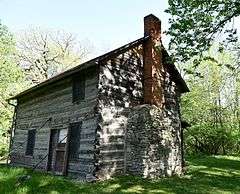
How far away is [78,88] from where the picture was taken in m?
17.7

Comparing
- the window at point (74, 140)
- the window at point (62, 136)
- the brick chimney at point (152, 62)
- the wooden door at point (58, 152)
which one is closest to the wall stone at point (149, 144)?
the brick chimney at point (152, 62)

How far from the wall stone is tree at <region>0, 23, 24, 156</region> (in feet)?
51.0

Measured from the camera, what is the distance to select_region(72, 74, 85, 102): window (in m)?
17.3

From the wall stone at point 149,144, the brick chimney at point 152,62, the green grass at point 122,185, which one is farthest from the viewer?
the brick chimney at point 152,62

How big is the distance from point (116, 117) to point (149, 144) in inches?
82.5

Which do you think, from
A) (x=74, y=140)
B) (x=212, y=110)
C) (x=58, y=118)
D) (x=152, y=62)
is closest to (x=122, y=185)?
(x=74, y=140)

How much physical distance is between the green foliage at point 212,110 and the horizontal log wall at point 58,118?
54.3 feet

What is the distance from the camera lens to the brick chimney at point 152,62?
711 inches

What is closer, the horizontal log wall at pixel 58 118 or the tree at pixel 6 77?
the horizontal log wall at pixel 58 118

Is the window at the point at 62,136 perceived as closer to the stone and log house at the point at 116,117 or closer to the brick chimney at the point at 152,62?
the stone and log house at the point at 116,117

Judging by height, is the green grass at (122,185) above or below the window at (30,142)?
below

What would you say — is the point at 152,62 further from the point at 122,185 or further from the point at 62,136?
the point at 122,185

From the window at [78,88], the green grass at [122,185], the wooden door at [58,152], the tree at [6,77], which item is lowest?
the green grass at [122,185]

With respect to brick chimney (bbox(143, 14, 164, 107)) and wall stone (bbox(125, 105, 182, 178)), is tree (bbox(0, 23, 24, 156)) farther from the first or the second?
wall stone (bbox(125, 105, 182, 178))
